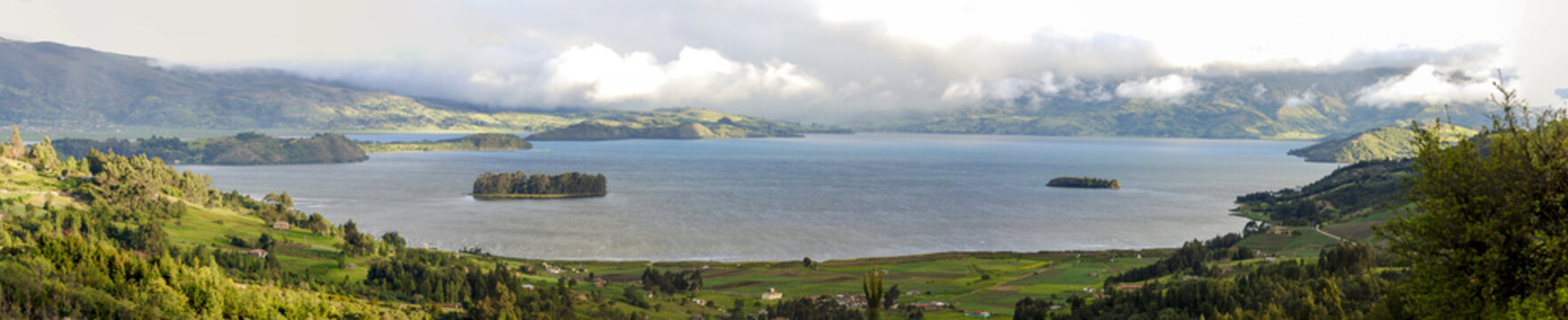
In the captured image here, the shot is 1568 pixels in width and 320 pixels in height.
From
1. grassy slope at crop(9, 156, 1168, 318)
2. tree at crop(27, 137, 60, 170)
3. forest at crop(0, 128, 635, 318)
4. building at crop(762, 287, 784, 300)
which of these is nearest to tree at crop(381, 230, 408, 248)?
forest at crop(0, 128, 635, 318)

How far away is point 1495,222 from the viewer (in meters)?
25.9

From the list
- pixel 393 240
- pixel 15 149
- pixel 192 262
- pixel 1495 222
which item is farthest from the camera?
pixel 15 149

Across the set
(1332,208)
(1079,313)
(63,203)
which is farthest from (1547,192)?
(1332,208)

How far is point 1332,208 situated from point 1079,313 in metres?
141

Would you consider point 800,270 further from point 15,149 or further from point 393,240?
point 15,149

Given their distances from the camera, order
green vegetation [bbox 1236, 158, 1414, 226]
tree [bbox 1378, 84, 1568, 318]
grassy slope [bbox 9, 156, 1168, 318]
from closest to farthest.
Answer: tree [bbox 1378, 84, 1568, 318], grassy slope [bbox 9, 156, 1168, 318], green vegetation [bbox 1236, 158, 1414, 226]

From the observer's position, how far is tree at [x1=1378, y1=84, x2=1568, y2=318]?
82.2ft

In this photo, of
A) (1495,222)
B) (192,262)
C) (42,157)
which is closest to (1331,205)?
(1495,222)

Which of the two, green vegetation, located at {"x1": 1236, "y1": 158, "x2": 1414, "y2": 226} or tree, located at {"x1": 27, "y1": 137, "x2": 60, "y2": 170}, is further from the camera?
green vegetation, located at {"x1": 1236, "y1": 158, "x2": 1414, "y2": 226}

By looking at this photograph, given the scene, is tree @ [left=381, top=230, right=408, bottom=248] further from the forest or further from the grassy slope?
the grassy slope

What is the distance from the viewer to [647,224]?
15788 centimetres

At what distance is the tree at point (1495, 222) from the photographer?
25062mm

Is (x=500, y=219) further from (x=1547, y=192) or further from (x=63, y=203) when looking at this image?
(x=1547, y=192)

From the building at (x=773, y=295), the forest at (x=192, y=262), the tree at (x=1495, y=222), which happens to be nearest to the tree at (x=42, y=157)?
the forest at (x=192, y=262)
